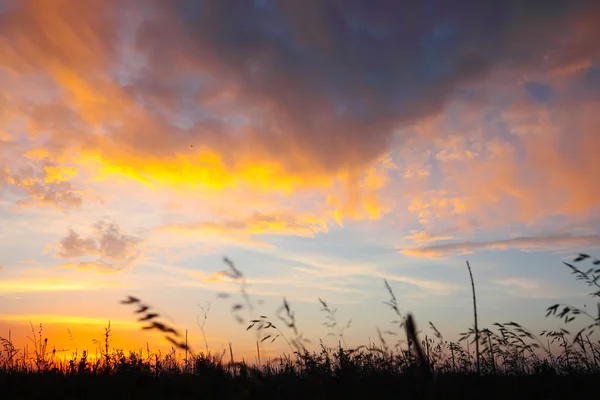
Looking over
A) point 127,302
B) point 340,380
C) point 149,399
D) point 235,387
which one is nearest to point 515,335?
point 340,380

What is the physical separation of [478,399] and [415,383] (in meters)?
0.85

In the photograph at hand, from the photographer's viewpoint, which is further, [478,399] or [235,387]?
[235,387]

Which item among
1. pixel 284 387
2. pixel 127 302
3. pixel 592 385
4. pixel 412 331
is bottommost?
pixel 592 385

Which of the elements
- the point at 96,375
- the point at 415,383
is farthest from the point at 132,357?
the point at 415,383

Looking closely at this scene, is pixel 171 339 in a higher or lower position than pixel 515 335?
higher

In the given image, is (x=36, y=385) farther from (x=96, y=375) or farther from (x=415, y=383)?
(x=415, y=383)

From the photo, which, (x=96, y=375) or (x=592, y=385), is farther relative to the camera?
(x=96, y=375)

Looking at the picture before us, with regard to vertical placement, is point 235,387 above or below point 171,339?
below

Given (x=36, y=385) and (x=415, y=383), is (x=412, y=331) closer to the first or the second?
(x=415, y=383)

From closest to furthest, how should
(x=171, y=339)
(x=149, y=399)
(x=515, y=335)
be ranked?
(x=171, y=339)
(x=149, y=399)
(x=515, y=335)

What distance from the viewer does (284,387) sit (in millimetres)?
5910

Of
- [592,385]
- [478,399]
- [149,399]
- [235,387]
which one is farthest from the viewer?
[592,385]

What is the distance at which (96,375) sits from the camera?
677 centimetres

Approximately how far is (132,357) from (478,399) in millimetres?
6829
